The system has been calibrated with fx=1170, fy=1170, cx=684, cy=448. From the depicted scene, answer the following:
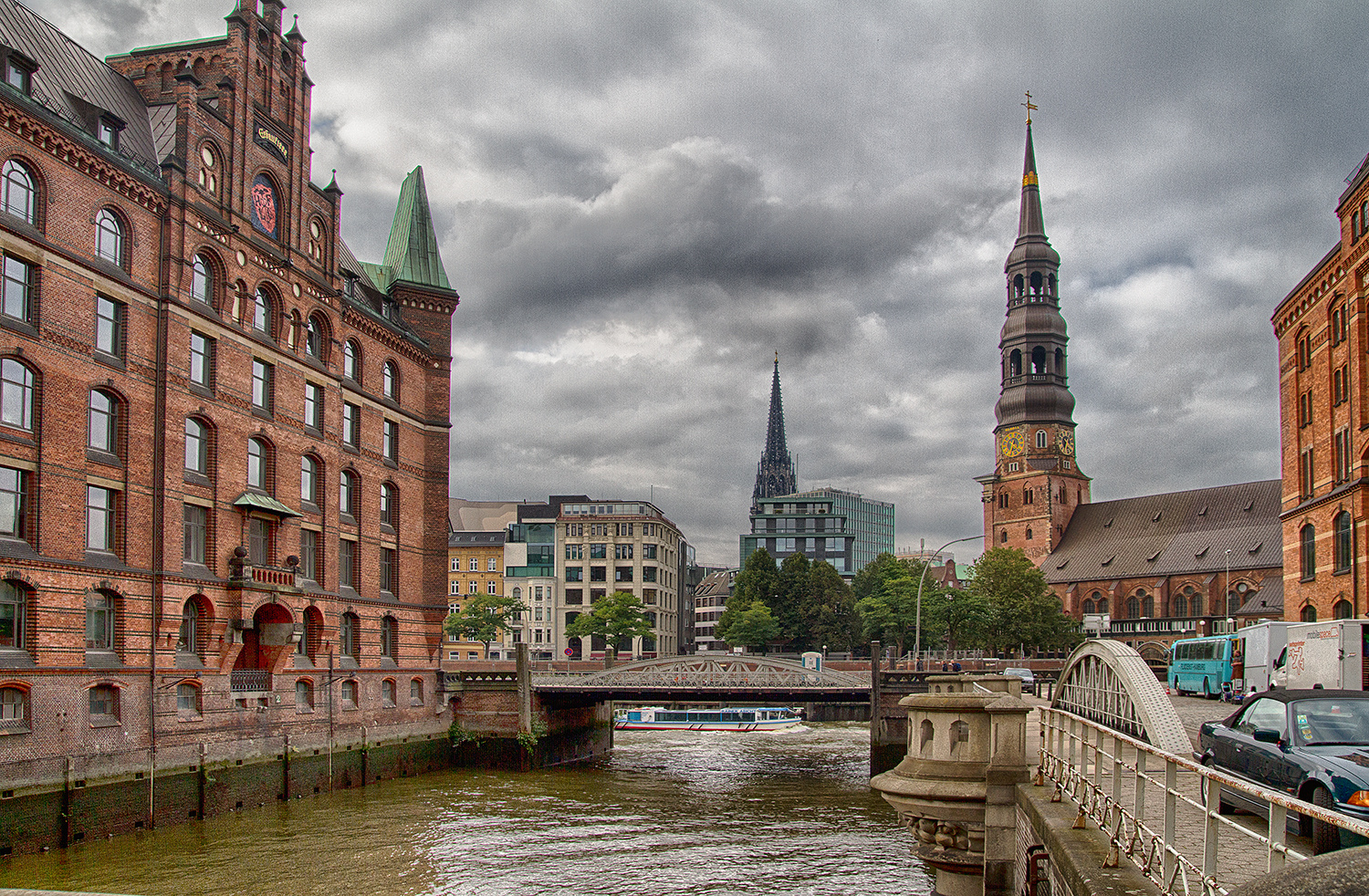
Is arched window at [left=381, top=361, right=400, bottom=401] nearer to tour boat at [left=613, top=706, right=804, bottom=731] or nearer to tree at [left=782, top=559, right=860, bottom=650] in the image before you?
tour boat at [left=613, top=706, right=804, bottom=731]

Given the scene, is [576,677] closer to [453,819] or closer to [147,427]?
[453,819]

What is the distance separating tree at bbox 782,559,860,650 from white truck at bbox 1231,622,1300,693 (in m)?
63.3

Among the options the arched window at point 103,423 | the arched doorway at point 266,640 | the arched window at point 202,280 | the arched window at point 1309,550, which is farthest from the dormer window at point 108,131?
the arched window at point 1309,550

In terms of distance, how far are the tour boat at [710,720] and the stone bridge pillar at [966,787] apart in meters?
59.2

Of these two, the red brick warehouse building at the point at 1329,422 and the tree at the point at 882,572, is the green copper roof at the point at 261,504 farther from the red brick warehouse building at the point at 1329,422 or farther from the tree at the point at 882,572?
the tree at the point at 882,572

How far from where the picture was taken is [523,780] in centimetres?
4288

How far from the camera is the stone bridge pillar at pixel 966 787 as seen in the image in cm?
1394

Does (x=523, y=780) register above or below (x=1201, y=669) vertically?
below

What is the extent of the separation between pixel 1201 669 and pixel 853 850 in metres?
20.6

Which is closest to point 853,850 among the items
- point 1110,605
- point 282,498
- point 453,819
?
point 453,819

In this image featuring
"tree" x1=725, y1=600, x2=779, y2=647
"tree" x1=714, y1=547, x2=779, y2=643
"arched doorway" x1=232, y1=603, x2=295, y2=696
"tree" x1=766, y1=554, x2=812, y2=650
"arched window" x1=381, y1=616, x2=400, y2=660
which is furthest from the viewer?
"tree" x1=714, y1=547, x2=779, y2=643

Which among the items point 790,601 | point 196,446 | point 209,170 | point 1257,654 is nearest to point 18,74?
point 209,170

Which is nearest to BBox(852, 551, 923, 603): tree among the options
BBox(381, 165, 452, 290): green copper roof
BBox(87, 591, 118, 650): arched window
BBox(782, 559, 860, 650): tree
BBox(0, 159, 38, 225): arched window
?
BBox(782, 559, 860, 650): tree

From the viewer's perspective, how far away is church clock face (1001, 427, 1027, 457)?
356 feet
